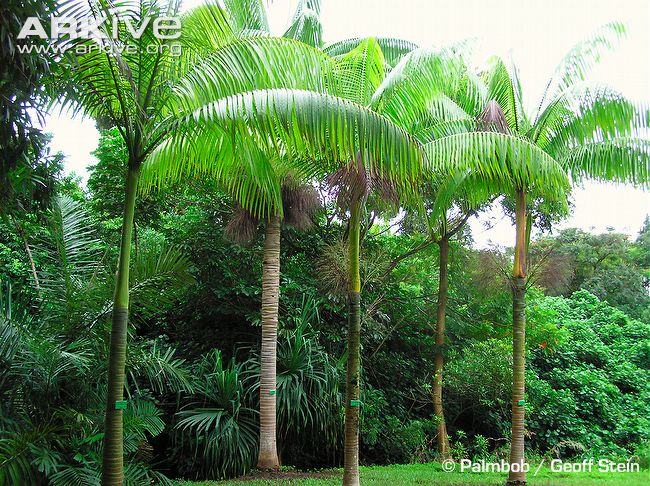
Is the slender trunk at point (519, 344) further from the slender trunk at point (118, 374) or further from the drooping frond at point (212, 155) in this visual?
the slender trunk at point (118, 374)

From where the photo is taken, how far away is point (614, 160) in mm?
9023

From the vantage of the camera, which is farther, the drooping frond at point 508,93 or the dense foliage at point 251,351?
the drooping frond at point 508,93

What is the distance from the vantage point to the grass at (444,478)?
8516 mm

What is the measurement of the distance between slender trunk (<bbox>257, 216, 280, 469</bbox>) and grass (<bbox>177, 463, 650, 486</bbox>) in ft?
2.11

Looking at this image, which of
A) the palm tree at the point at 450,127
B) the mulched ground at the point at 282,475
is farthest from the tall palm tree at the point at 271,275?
the palm tree at the point at 450,127

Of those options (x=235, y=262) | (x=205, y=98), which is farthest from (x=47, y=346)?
(x=235, y=262)

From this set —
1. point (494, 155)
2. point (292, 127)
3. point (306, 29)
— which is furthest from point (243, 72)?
point (306, 29)

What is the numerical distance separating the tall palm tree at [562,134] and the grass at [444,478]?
89 centimetres

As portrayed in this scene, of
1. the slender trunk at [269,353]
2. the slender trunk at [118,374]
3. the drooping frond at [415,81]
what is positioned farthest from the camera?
the slender trunk at [269,353]

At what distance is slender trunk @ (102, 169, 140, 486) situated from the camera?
507 centimetres

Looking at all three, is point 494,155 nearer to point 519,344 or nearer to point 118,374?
point 519,344

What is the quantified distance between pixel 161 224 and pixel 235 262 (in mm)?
1751

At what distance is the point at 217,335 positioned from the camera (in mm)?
11688

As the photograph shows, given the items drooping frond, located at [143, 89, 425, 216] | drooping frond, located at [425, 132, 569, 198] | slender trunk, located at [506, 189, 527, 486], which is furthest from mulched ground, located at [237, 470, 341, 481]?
drooping frond, located at [143, 89, 425, 216]
